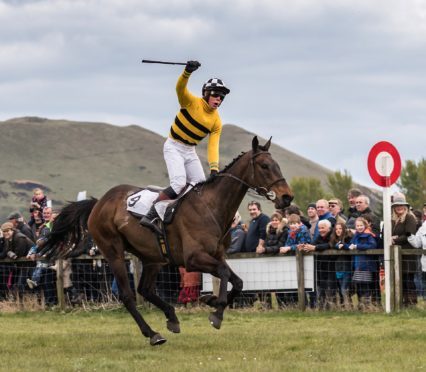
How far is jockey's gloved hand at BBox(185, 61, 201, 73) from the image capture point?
1251cm

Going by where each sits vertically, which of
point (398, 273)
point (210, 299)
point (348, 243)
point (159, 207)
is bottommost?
point (210, 299)

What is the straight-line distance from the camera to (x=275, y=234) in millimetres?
18000

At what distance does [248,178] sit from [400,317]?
393 centimetres

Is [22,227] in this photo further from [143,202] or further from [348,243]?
[143,202]

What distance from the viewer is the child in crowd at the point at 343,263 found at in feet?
55.3

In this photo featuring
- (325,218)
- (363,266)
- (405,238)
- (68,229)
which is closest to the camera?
(68,229)

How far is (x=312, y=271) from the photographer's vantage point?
17.2m

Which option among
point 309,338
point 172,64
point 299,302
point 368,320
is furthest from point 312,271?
point 172,64

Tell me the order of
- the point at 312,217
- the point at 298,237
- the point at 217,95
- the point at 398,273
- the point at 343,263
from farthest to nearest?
the point at 312,217
the point at 298,237
the point at 343,263
the point at 398,273
the point at 217,95

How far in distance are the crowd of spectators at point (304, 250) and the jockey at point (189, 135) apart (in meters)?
1.81

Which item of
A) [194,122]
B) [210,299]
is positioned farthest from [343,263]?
[210,299]

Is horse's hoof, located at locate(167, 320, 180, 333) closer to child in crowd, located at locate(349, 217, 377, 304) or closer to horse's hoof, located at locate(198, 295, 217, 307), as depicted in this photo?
horse's hoof, located at locate(198, 295, 217, 307)

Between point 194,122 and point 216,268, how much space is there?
1919mm

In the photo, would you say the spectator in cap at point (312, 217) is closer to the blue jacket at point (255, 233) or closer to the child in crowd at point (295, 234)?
the child in crowd at point (295, 234)
